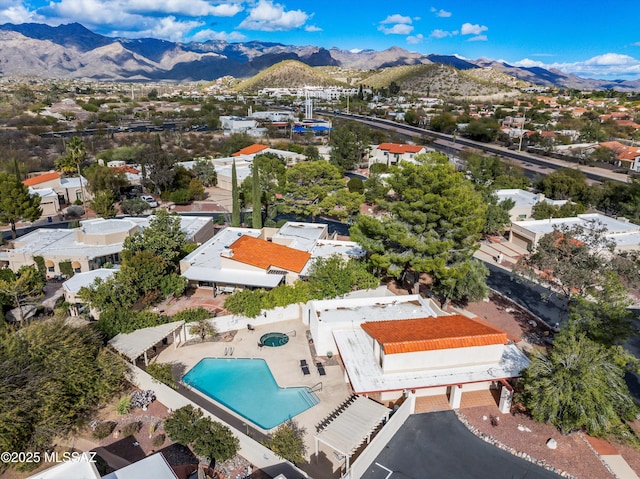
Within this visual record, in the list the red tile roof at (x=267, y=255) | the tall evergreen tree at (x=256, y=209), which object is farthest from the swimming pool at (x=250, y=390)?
the tall evergreen tree at (x=256, y=209)

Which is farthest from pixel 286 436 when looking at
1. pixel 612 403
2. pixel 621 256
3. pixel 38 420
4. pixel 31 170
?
pixel 31 170

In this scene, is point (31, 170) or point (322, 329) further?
point (31, 170)

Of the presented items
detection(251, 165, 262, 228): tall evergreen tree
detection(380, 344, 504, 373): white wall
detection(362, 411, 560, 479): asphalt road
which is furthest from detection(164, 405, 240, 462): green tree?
detection(251, 165, 262, 228): tall evergreen tree

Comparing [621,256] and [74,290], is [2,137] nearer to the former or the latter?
[74,290]

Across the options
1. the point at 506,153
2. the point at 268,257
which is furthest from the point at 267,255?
the point at 506,153

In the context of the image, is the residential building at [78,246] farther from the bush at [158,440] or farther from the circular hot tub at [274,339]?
the bush at [158,440]

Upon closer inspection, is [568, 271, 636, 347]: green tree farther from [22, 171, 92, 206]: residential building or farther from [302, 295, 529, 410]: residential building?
[22, 171, 92, 206]: residential building
